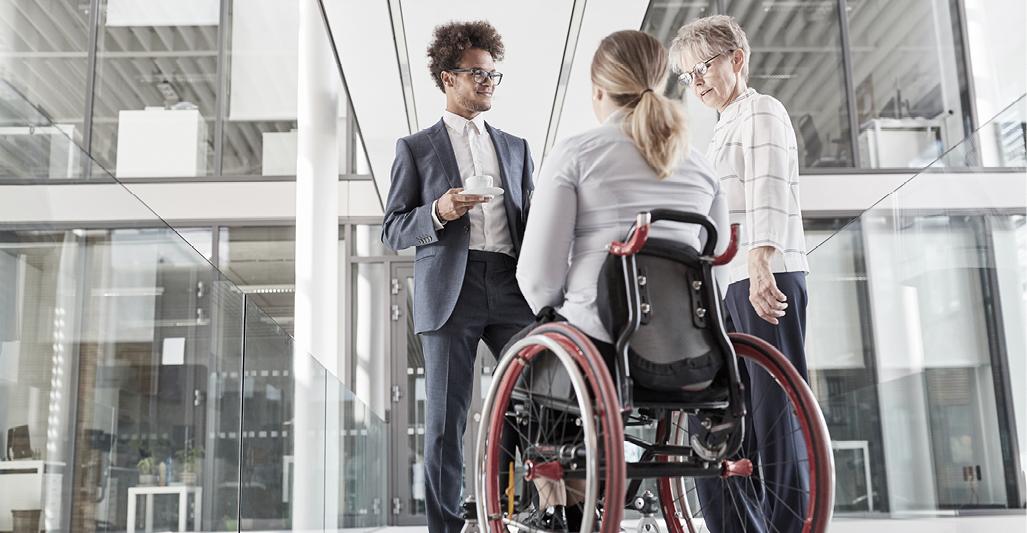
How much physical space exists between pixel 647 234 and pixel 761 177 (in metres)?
0.69

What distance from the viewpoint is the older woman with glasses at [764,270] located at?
2.10m

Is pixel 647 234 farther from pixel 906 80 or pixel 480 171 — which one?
pixel 906 80

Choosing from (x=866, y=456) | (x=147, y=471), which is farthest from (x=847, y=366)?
(x=147, y=471)

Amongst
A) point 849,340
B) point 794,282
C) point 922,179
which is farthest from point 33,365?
point 849,340

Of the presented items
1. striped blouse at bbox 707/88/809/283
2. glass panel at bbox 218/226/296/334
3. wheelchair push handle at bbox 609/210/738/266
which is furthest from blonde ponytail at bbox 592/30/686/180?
glass panel at bbox 218/226/296/334

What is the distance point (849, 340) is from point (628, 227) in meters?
2.07

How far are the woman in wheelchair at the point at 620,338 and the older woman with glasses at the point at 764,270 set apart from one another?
0.86 ft

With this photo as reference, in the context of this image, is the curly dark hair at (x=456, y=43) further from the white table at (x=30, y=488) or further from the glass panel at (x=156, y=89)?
the glass panel at (x=156, y=89)

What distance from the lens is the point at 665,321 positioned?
160 cm

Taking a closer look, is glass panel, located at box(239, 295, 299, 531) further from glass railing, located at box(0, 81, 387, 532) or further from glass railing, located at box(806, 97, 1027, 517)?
glass railing, located at box(806, 97, 1027, 517)

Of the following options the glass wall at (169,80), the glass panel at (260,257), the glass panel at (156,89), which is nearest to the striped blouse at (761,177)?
the glass wall at (169,80)

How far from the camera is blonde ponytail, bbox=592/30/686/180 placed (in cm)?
173

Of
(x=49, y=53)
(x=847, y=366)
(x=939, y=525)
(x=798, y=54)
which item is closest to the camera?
(x=939, y=525)

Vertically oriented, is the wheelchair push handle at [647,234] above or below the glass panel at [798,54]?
below
